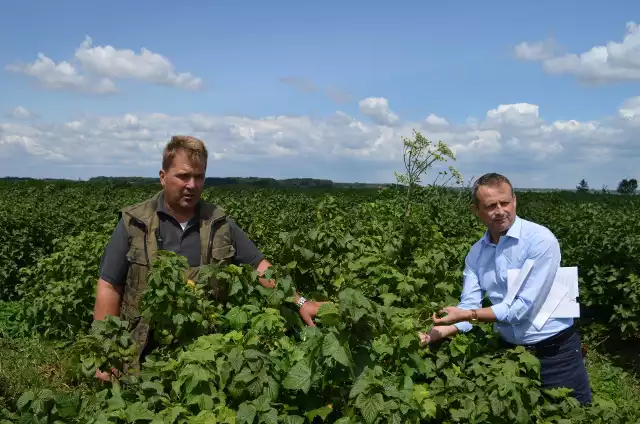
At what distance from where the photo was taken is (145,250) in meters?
3.18

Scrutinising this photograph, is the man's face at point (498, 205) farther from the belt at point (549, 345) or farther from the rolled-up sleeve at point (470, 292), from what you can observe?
the belt at point (549, 345)

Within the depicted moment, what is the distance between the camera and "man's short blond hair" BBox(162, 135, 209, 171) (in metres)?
3.17

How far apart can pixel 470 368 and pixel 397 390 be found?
78 centimetres

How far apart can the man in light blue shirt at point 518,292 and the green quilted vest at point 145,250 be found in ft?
3.75

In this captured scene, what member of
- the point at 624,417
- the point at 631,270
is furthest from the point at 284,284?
the point at 631,270

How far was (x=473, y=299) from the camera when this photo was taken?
10.6ft

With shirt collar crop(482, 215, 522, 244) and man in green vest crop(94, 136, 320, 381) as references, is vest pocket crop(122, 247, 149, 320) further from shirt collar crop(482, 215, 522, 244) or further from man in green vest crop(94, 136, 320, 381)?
shirt collar crop(482, 215, 522, 244)

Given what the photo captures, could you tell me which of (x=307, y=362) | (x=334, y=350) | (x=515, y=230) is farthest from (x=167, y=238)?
(x=515, y=230)

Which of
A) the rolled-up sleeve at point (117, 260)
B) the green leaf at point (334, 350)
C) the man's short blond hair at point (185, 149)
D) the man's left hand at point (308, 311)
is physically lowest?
the man's left hand at point (308, 311)

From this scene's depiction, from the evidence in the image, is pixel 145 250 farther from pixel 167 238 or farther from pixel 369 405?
pixel 369 405

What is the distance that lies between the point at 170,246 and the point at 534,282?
187 centimetres

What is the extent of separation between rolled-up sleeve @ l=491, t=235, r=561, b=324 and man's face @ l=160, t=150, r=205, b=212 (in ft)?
5.33

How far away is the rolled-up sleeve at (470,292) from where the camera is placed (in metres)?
3.20

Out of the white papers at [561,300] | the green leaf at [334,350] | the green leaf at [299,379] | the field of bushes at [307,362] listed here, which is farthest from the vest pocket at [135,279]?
the white papers at [561,300]
